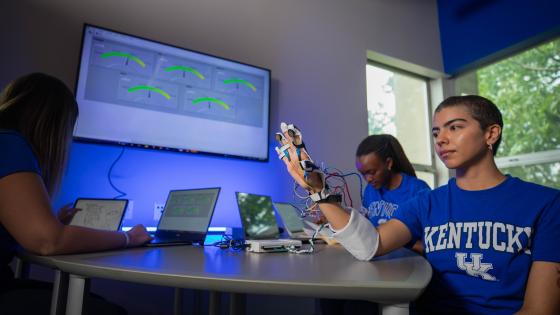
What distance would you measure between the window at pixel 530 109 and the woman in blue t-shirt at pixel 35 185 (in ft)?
10.3

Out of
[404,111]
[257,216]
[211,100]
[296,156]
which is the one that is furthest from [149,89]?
[404,111]

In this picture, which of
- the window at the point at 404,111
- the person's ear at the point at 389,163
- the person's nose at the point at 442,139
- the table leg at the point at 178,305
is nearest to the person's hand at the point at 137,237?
the table leg at the point at 178,305

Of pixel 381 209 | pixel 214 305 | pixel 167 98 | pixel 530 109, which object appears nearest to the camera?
pixel 214 305

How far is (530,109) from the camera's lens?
2803 millimetres

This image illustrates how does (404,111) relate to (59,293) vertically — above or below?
above

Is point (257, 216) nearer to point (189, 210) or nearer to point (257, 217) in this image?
point (257, 217)

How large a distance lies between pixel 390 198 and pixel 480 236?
0.88 metres

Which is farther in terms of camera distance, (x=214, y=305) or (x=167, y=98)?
(x=167, y=98)

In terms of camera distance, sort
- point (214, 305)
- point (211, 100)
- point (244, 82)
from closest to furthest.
Result: point (214, 305) → point (211, 100) → point (244, 82)

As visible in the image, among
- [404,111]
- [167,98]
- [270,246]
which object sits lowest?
[270,246]

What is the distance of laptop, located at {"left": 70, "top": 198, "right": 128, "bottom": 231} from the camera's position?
1.35 meters

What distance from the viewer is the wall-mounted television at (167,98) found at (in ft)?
5.49

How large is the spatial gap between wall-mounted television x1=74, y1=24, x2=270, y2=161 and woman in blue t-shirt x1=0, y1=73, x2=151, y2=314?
621 mm

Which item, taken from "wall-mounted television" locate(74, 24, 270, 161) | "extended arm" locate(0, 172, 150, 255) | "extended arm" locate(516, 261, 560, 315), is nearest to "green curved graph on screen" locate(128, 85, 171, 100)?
"wall-mounted television" locate(74, 24, 270, 161)
